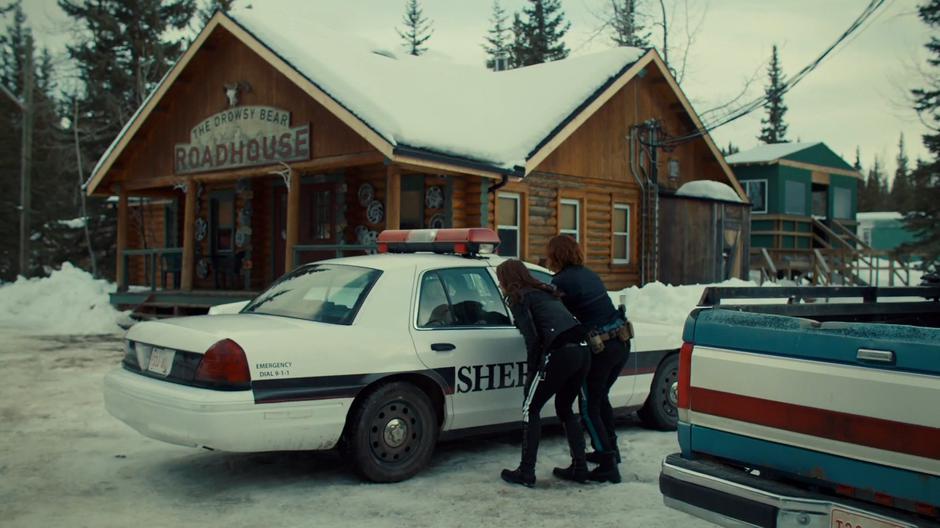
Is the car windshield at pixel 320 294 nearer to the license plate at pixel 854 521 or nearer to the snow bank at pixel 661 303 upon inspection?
the license plate at pixel 854 521

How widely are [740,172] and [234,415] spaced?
25.4 m

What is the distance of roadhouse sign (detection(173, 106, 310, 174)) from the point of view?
52.0 feet

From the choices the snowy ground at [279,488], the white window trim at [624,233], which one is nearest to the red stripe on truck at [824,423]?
the snowy ground at [279,488]

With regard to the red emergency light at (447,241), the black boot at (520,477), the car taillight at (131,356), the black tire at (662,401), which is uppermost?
the red emergency light at (447,241)

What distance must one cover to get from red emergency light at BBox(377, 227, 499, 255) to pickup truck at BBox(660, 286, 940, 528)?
8.80 feet

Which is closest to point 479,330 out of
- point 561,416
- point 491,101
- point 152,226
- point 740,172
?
point 561,416

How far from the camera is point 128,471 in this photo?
241 inches

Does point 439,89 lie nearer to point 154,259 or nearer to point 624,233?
point 624,233

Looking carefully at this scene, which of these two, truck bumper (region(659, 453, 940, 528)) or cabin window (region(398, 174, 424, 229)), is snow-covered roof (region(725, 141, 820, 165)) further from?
truck bumper (region(659, 453, 940, 528))

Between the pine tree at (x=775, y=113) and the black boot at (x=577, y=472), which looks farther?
the pine tree at (x=775, y=113)

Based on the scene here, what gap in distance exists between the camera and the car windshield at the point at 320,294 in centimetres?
597

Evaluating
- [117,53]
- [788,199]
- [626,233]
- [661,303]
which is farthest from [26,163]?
[788,199]

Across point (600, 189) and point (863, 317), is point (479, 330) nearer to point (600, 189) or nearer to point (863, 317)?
point (863, 317)

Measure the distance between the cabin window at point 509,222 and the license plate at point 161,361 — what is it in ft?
36.9
